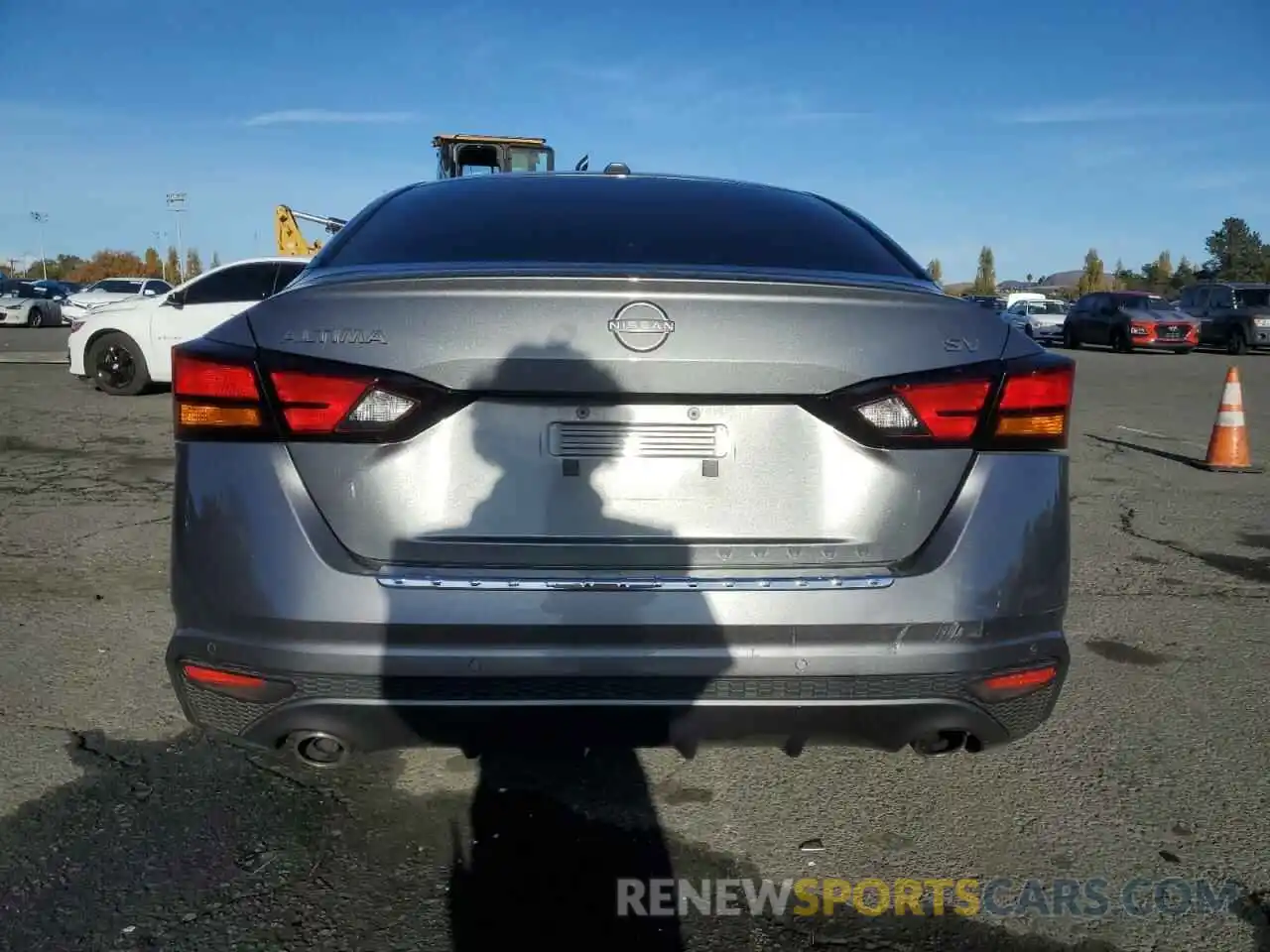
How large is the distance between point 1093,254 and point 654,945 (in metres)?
106

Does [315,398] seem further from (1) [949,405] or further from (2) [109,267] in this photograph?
(2) [109,267]

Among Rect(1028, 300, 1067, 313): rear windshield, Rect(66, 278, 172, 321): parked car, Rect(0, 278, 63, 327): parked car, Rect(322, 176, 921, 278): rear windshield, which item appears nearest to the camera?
Rect(322, 176, 921, 278): rear windshield

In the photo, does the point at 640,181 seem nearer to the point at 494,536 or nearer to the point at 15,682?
the point at 494,536

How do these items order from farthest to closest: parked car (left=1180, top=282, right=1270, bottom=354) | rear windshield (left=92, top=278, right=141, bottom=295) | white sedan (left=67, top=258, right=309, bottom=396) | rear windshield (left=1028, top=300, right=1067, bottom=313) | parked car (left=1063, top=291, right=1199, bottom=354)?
rear windshield (left=1028, top=300, right=1067, bottom=313), rear windshield (left=92, top=278, right=141, bottom=295), parked car (left=1180, top=282, right=1270, bottom=354), parked car (left=1063, top=291, right=1199, bottom=354), white sedan (left=67, top=258, right=309, bottom=396)

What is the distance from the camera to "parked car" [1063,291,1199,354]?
1057 inches

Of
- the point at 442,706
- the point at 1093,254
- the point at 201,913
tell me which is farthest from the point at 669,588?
the point at 1093,254

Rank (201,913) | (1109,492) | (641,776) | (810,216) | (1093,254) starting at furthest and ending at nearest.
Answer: (1093,254) → (1109,492) → (810,216) → (641,776) → (201,913)

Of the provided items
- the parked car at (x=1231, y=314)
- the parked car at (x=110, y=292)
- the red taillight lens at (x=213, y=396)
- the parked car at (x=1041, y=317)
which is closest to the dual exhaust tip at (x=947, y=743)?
the red taillight lens at (x=213, y=396)

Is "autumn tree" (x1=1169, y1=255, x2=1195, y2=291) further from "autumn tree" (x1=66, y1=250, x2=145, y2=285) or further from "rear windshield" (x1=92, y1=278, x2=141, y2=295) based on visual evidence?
"autumn tree" (x1=66, y1=250, x2=145, y2=285)

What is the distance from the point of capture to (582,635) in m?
2.18

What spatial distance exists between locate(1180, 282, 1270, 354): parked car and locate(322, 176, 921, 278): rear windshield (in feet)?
91.9

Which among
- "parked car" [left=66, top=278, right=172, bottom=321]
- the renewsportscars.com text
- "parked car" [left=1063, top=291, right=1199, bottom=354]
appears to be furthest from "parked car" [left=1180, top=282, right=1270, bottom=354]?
the renewsportscars.com text

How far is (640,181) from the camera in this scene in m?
3.44

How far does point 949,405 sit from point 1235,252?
→ 97.6 metres
